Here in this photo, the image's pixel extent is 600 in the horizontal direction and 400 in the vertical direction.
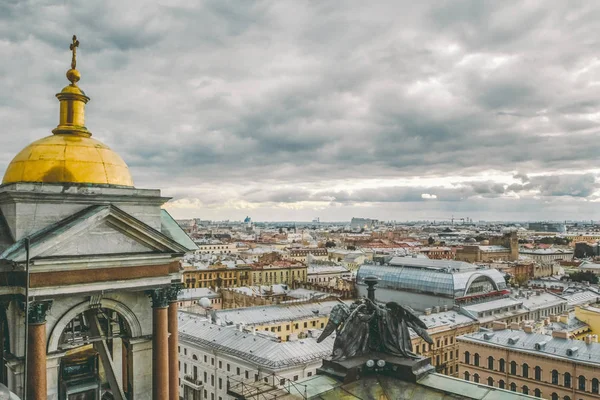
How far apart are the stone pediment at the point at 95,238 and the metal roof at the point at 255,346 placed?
31.6 m

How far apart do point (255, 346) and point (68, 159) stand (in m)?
36.9

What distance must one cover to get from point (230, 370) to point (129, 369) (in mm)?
34761

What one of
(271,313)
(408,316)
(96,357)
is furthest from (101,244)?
(271,313)

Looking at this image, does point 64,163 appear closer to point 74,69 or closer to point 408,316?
point 74,69

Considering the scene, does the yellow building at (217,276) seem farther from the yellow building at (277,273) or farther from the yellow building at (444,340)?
the yellow building at (444,340)

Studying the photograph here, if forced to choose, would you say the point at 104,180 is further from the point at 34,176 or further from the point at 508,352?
the point at 508,352

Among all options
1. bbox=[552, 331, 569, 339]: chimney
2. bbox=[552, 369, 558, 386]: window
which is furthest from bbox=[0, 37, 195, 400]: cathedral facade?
bbox=[552, 331, 569, 339]: chimney

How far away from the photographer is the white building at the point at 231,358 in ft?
155

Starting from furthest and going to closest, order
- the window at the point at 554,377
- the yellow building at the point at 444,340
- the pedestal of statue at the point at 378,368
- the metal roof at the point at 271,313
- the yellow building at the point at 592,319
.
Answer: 1. the metal roof at the point at 271,313
2. the yellow building at the point at 592,319
3. the yellow building at the point at 444,340
4. the window at the point at 554,377
5. the pedestal of statue at the point at 378,368

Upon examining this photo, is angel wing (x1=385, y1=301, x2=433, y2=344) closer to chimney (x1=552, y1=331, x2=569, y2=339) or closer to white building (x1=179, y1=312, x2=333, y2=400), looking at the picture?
white building (x1=179, y1=312, x2=333, y2=400)

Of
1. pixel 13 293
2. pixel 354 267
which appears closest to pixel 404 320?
pixel 13 293

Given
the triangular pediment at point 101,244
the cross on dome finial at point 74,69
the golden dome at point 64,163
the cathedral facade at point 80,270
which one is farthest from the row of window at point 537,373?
the cross on dome finial at point 74,69

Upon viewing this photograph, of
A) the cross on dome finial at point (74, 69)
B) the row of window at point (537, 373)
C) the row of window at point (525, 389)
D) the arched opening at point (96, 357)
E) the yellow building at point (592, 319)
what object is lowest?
the row of window at point (525, 389)

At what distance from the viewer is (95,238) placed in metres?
16.3
